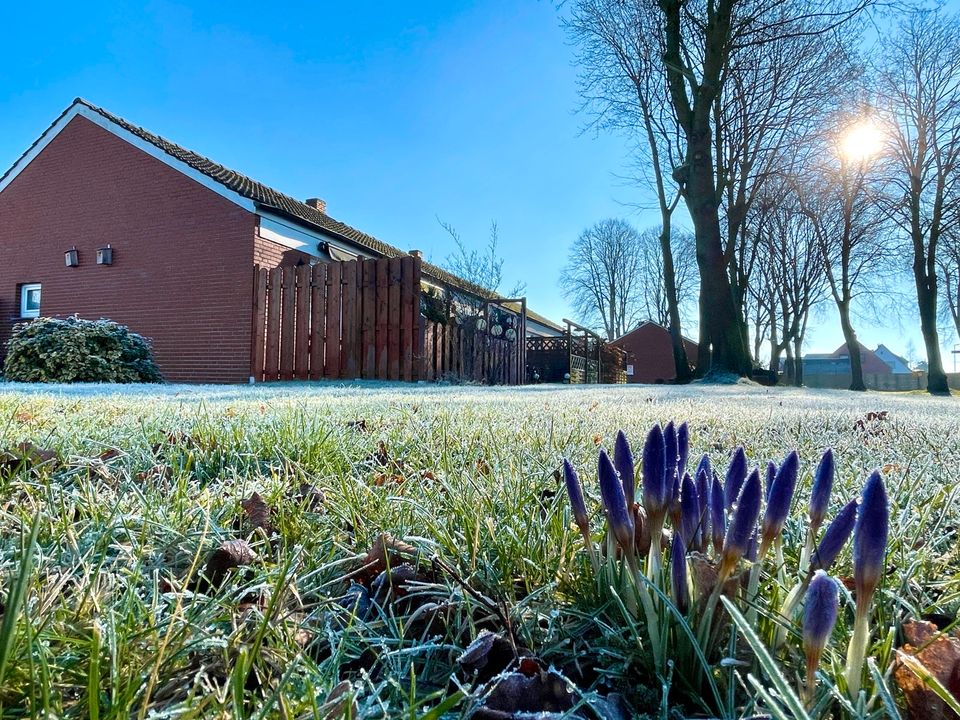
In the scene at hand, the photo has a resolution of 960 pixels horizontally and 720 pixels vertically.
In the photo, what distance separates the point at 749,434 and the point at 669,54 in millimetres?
13455

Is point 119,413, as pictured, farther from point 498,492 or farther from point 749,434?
point 749,434

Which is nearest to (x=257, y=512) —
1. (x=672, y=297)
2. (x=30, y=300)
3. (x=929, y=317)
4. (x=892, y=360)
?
(x=672, y=297)

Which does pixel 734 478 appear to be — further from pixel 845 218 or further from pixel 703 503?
pixel 845 218

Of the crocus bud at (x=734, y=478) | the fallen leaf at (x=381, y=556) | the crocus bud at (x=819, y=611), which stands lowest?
the fallen leaf at (x=381, y=556)

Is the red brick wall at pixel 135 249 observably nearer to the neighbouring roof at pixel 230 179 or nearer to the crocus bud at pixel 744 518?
the neighbouring roof at pixel 230 179

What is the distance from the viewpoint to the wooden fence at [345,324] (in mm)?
11391

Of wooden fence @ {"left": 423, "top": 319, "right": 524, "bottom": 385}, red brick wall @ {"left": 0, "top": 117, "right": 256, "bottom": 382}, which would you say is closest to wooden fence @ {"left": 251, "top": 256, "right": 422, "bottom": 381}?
wooden fence @ {"left": 423, "top": 319, "right": 524, "bottom": 385}

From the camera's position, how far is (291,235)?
598 inches

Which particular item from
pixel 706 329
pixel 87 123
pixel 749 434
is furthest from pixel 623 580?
pixel 87 123

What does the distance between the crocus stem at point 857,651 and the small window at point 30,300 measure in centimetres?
1951

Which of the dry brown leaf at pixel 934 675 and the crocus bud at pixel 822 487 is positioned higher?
the crocus bud at pixel 822 487

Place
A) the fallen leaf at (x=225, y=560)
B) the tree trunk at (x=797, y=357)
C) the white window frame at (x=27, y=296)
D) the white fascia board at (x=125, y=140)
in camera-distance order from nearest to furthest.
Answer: the fallen leaf at (x=225, y=560)
the white fascia board at (x=125, y=140)
the white window frame at (x=27, y=296)
the tree trunk at (x=797, y=357)

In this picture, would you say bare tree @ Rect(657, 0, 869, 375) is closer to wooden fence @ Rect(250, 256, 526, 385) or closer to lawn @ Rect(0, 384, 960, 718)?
wooden fence @ Rect(250, 256, 526, 385)

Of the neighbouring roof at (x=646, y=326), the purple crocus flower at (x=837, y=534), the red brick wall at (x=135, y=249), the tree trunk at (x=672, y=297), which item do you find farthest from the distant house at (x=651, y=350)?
the purple crocus flower at (x=837, y=534)
